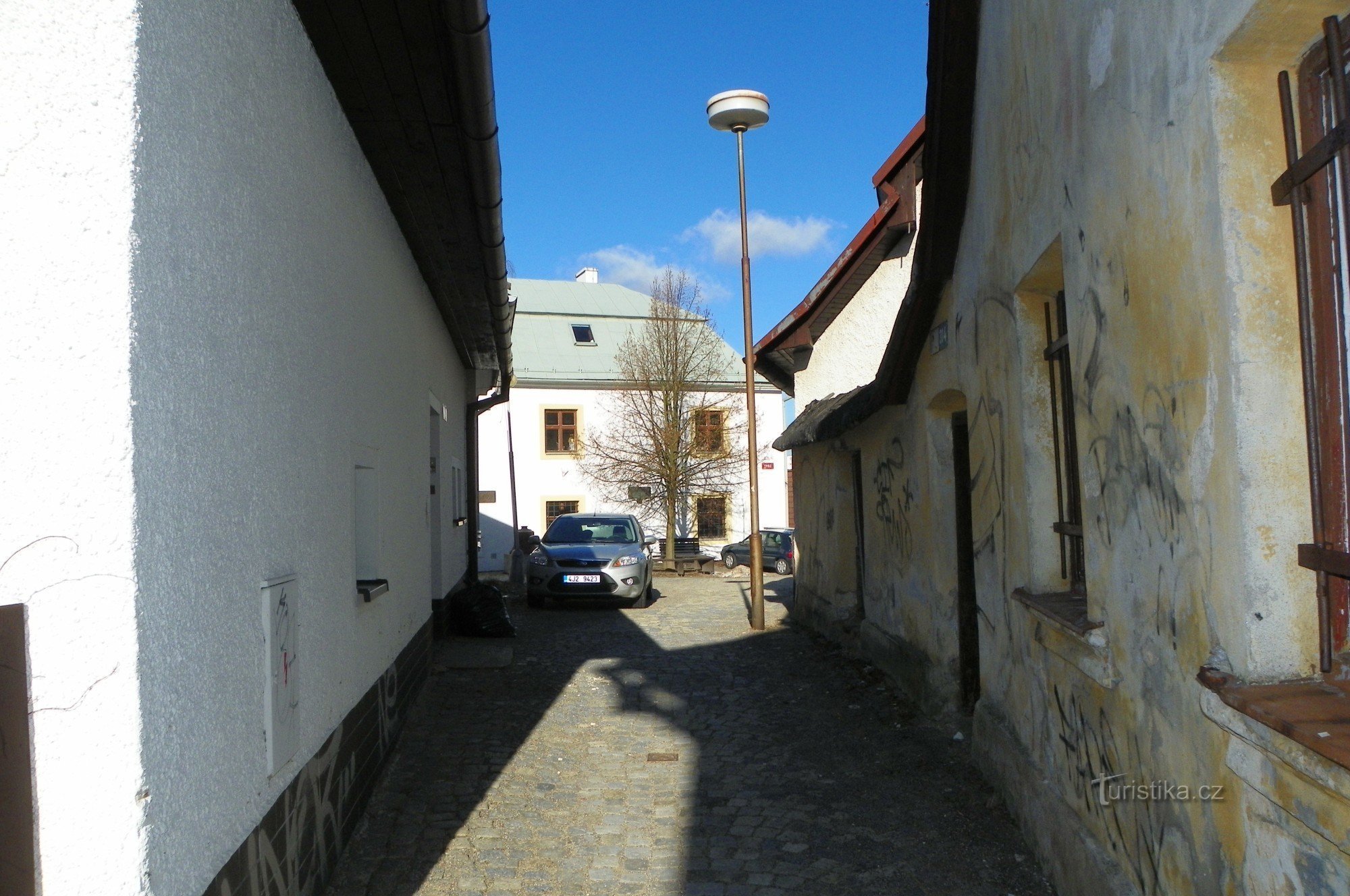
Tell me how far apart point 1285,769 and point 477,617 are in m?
10.5

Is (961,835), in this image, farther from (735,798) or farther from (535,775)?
(535,775)

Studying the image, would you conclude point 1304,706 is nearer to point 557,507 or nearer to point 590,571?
point 590,571

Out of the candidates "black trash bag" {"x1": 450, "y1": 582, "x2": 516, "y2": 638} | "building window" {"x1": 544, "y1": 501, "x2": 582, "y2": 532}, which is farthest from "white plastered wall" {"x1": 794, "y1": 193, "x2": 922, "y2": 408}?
"building window" {"x1": 544, "y1": 501, "x2": 582, "y2": 532}

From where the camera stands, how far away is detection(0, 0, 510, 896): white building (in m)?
2.50

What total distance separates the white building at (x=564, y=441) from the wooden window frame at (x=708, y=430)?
1.36 meters

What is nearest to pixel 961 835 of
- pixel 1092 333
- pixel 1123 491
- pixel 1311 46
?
pixel 1123 491

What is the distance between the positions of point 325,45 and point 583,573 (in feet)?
40.8

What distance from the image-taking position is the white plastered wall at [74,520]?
250 centimetres

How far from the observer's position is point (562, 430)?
34.2 m

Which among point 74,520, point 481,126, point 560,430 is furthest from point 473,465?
point 560,430

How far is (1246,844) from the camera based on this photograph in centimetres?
280

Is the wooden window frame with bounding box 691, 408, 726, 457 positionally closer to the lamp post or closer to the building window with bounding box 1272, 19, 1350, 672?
the lamp post

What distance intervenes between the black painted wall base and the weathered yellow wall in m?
2.80

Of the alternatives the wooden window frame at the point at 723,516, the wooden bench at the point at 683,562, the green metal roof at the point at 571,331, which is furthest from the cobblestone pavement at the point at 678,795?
the green metal roof at the point at 571,331
